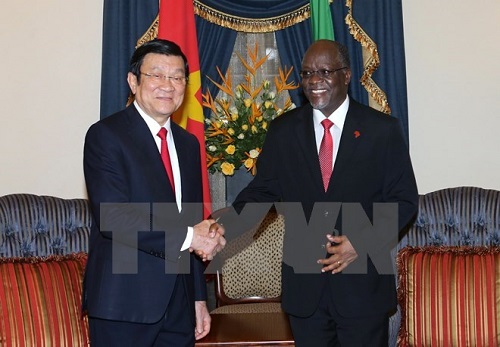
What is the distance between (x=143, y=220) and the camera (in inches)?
111

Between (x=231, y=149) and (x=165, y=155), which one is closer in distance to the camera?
(x=165, y=155)

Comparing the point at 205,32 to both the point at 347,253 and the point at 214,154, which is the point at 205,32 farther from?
the point at 347,253

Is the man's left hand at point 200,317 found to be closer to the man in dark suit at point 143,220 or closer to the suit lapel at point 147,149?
the man in dark suit at point 143,220

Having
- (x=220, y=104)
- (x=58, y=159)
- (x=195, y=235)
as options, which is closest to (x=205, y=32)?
(x=220, y=104)

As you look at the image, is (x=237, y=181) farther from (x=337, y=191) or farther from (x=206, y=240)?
(x=337, y=191)

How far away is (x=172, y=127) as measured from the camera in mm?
3117

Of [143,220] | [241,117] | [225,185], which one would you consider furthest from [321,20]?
[143,220]

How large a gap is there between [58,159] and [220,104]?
3.62ft

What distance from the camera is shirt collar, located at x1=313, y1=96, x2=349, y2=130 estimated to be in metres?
3.10

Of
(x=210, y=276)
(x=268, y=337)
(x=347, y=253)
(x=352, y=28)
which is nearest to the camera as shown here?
(x=347, y=253)

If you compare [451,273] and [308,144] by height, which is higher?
[308,144]

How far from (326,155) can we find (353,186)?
171mm

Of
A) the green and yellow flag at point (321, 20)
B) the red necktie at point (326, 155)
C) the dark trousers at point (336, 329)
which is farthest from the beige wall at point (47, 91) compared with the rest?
the dark trousers at point (336, 329)

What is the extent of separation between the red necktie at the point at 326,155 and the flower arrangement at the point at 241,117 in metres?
1.57
